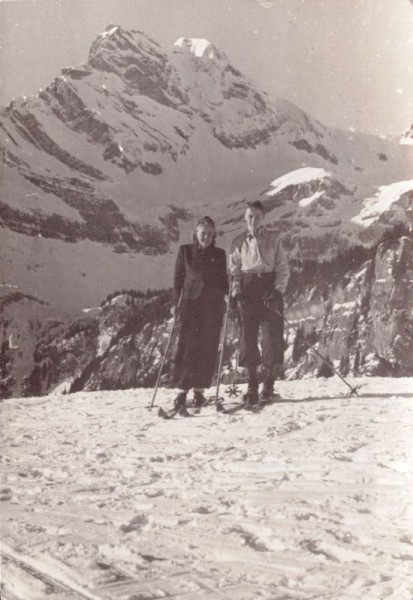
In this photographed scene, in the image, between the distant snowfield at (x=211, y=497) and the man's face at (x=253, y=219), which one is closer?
the distant snowfield at (x=211, y=497)

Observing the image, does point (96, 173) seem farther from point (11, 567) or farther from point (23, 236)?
point (11, 567)

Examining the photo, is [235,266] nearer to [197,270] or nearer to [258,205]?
[197,270]

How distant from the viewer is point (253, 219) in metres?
2.56

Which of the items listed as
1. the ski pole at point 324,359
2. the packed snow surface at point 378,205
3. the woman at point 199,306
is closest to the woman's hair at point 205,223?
the woman at point 199,306

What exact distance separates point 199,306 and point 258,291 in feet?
0.82

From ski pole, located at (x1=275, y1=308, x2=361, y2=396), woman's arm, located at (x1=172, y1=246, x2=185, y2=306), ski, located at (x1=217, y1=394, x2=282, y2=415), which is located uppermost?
woman's arm, located at (x1=172, y1=246, x2=185, y2=306)

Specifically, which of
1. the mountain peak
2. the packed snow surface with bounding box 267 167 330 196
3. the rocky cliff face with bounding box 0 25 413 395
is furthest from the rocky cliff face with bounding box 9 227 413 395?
the mountain peak

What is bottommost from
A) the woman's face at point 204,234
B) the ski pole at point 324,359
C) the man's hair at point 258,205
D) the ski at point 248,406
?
the ski at point 248,406

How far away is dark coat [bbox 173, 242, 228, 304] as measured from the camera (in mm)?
2559

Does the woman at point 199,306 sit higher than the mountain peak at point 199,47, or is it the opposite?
the mountain peak at point 199,47

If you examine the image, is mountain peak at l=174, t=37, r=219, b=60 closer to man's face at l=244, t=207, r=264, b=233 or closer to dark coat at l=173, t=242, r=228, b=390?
man's face at l=244, t=207, r=264, b=233

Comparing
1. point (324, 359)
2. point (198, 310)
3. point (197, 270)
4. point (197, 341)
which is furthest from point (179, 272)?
point (324, 359)

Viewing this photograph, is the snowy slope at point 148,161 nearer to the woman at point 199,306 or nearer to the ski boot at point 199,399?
the woman at point 199,306

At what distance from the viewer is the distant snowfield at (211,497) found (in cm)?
176
